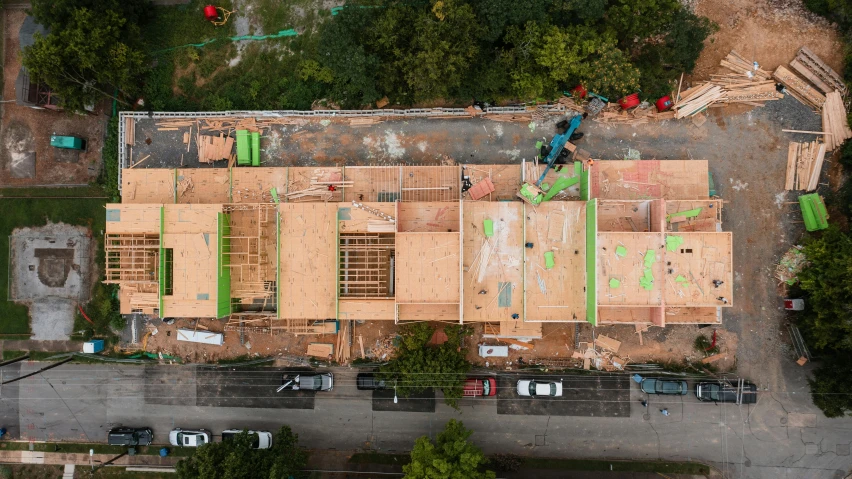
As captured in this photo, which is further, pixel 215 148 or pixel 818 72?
pixel 215 148

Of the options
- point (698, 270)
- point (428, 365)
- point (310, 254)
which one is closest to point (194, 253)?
point (310, 254)

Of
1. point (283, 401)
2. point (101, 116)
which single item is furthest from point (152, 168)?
point (283, 401)

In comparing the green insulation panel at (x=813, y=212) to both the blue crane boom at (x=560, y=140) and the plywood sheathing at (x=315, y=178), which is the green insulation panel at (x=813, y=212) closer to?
the blue crane boom at (x=560, y=140)

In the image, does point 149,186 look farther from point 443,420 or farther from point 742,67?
point 742,67

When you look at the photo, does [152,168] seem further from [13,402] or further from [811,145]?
[811,145]

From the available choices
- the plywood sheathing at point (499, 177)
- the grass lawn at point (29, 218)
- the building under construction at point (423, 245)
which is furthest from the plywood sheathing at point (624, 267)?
the grass lawn at point (29, 218)
